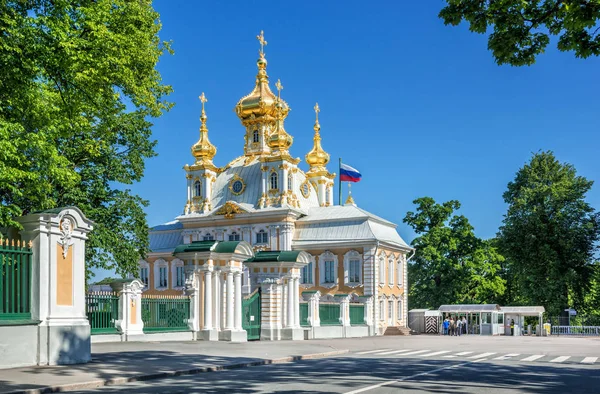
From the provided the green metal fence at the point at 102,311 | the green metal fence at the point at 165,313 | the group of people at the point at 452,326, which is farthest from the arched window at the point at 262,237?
the green metal fence at the point at 102,311

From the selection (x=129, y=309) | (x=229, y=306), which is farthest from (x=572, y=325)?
(x=129, y=309)

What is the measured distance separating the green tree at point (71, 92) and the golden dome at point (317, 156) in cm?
4314

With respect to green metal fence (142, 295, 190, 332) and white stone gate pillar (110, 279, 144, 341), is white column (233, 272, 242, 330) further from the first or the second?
white stone gate pillar (110, 279, 144, 341)

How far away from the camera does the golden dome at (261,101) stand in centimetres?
6951

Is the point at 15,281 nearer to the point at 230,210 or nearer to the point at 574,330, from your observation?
the point at 574,330

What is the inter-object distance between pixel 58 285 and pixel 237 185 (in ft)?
160

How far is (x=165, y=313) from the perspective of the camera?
26.3m

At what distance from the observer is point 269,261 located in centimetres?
3086

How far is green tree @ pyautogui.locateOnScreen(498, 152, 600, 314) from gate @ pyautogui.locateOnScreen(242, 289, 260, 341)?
3063 centimetres

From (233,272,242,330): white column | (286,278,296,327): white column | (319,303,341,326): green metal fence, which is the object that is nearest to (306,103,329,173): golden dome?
(319,303,341,326): green metal fence

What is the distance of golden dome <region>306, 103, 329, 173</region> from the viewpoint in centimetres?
7331

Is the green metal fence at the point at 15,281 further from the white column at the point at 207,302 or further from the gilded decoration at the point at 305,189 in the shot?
the gilded decoration at the point at 305,189

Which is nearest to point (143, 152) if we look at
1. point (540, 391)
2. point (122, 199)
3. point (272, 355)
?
Answer: point (122, 199)

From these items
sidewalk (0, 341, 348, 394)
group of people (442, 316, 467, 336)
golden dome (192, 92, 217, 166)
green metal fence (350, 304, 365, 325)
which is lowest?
group of people (442, 316, 467, 336)
